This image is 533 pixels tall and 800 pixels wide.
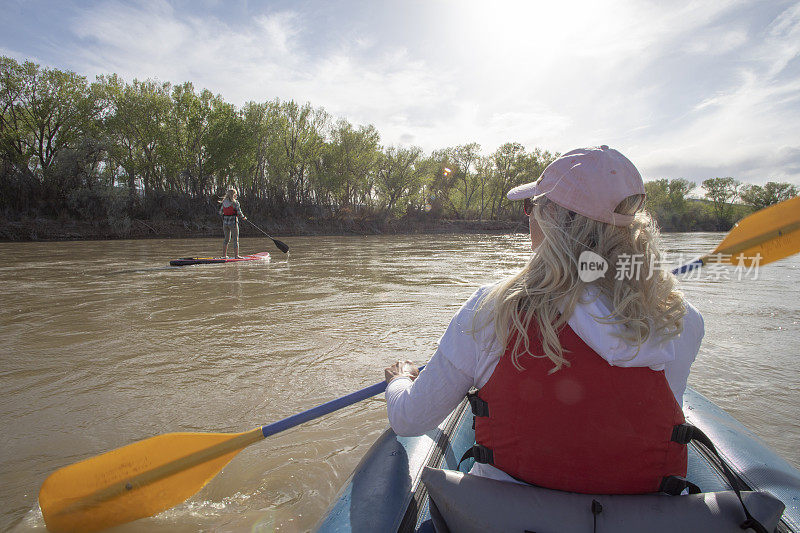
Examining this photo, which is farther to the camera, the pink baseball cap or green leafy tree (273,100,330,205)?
green leafy tree (273,100,330,205)

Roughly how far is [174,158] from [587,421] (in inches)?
1336

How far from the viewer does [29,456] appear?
7.73ft

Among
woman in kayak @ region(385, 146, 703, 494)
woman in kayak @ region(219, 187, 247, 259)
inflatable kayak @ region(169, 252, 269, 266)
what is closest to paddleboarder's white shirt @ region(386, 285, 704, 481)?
woman in kayak @ region(385, 146, 703, 494)

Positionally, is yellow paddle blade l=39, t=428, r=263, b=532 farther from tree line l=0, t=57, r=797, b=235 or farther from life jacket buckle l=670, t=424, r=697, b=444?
tree line l=0, t=57, r=797, b=235

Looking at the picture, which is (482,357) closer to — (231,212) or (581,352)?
(581,352)

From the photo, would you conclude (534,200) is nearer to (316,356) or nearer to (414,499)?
(414,499)

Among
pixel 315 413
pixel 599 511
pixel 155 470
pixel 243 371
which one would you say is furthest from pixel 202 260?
pixel 599 511

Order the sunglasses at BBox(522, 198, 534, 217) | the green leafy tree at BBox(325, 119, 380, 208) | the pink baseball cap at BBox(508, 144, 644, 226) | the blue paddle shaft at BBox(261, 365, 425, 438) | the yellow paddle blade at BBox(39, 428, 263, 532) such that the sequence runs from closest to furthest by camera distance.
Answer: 1. the pink baseball cap at BBox(508, 144, 644, 226)
2. the sunglasses at BBox(522, 198, 534, 217)
3. the yellow paddle blade at BBox(39, 428, 263, 532)
4. the blue paddle shaft at BBox(261, 365, 425, 438)
5. the green leafy tree at BBox(325, 119, 380, 208)

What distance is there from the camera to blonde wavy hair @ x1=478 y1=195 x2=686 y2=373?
103 centimetres

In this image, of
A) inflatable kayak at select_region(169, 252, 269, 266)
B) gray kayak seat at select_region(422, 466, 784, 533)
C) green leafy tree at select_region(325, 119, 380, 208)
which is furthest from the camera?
green leafy tree at select_region(325, 119, 380, 208)

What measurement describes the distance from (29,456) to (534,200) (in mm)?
2857

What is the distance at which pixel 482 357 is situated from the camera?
3.69ft

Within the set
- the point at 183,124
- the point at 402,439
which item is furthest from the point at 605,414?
the point at 183,124

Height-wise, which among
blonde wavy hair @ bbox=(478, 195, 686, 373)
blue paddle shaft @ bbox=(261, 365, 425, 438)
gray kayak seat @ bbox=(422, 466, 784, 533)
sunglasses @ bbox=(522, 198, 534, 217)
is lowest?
blue paddle shaft @ bbox=(261, 365, 425, 438)
